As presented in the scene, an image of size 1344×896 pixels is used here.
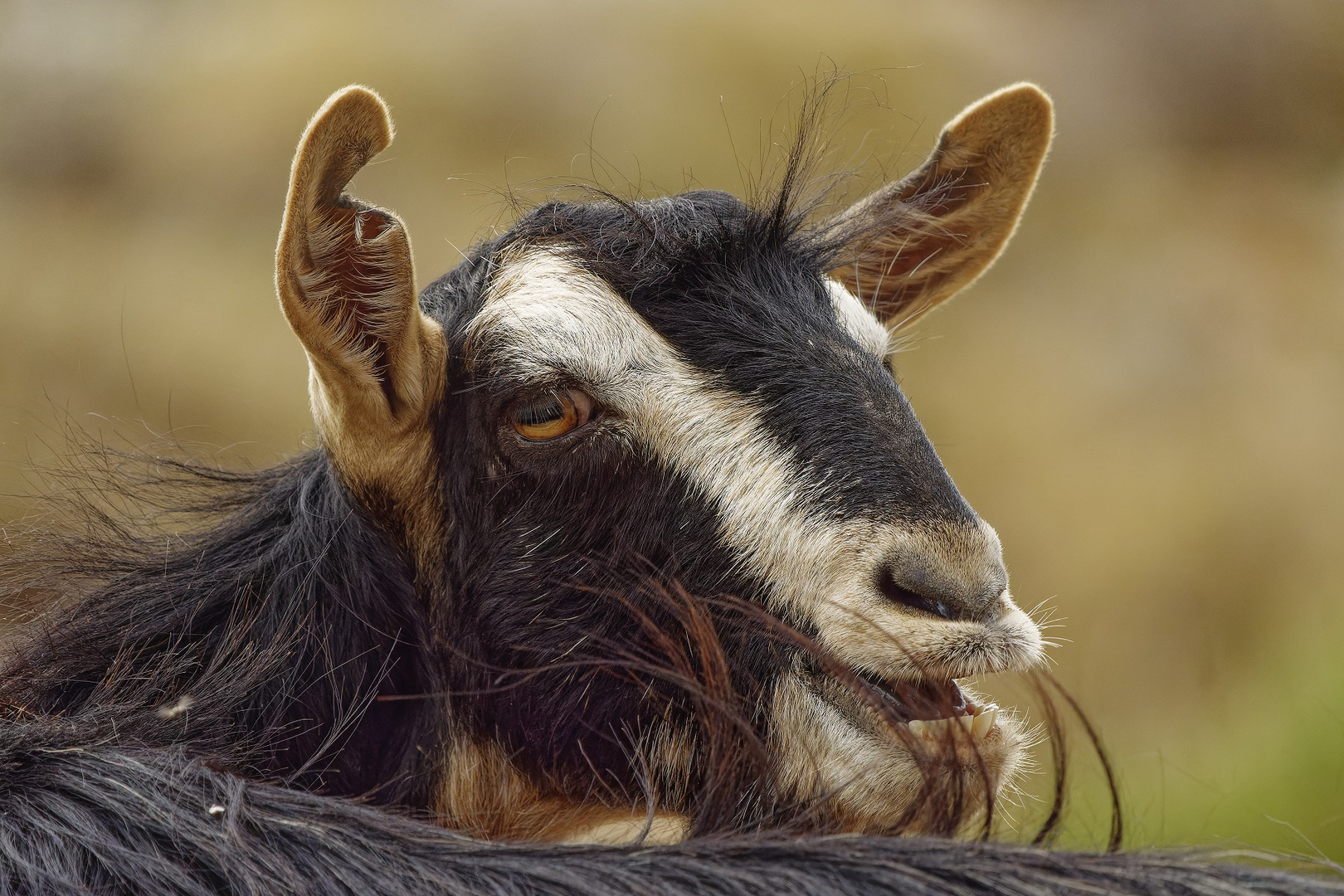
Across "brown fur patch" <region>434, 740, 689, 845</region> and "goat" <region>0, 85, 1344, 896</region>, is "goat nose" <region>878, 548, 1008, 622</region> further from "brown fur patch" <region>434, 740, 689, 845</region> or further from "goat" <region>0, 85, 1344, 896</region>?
"brown fur patch" <region>434, 740, 689, 845</region>

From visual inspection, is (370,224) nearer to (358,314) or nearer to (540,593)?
(358,314)

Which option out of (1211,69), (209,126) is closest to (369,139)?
(209,126)

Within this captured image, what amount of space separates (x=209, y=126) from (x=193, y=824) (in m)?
8.96

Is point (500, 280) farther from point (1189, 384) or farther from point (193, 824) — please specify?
point (1189, 384)

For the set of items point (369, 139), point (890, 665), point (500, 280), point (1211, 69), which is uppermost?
point (1211, 69)

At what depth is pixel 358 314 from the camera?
8.25 feet

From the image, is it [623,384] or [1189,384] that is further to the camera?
[1189,384]

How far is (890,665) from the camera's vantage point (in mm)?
2268

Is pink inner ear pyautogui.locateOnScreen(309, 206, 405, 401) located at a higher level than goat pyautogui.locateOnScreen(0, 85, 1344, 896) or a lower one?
higher

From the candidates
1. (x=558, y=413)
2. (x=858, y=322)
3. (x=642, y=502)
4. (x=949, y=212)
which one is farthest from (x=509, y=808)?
(x=949, y=212)

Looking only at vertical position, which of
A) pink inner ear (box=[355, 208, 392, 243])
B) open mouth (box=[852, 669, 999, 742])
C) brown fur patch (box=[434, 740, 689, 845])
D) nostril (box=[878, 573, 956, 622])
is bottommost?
brown fur patch (box=[434, 740, 689, 845])

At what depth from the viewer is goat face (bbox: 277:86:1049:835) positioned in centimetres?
229

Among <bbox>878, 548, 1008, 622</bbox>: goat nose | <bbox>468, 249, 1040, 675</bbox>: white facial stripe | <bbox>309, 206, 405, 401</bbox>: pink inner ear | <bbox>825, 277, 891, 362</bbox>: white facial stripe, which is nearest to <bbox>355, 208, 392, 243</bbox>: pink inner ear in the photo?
<bbox>309, 206, 405, 401</bbox>: pink inner ear

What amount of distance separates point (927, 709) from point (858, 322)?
101 cm
